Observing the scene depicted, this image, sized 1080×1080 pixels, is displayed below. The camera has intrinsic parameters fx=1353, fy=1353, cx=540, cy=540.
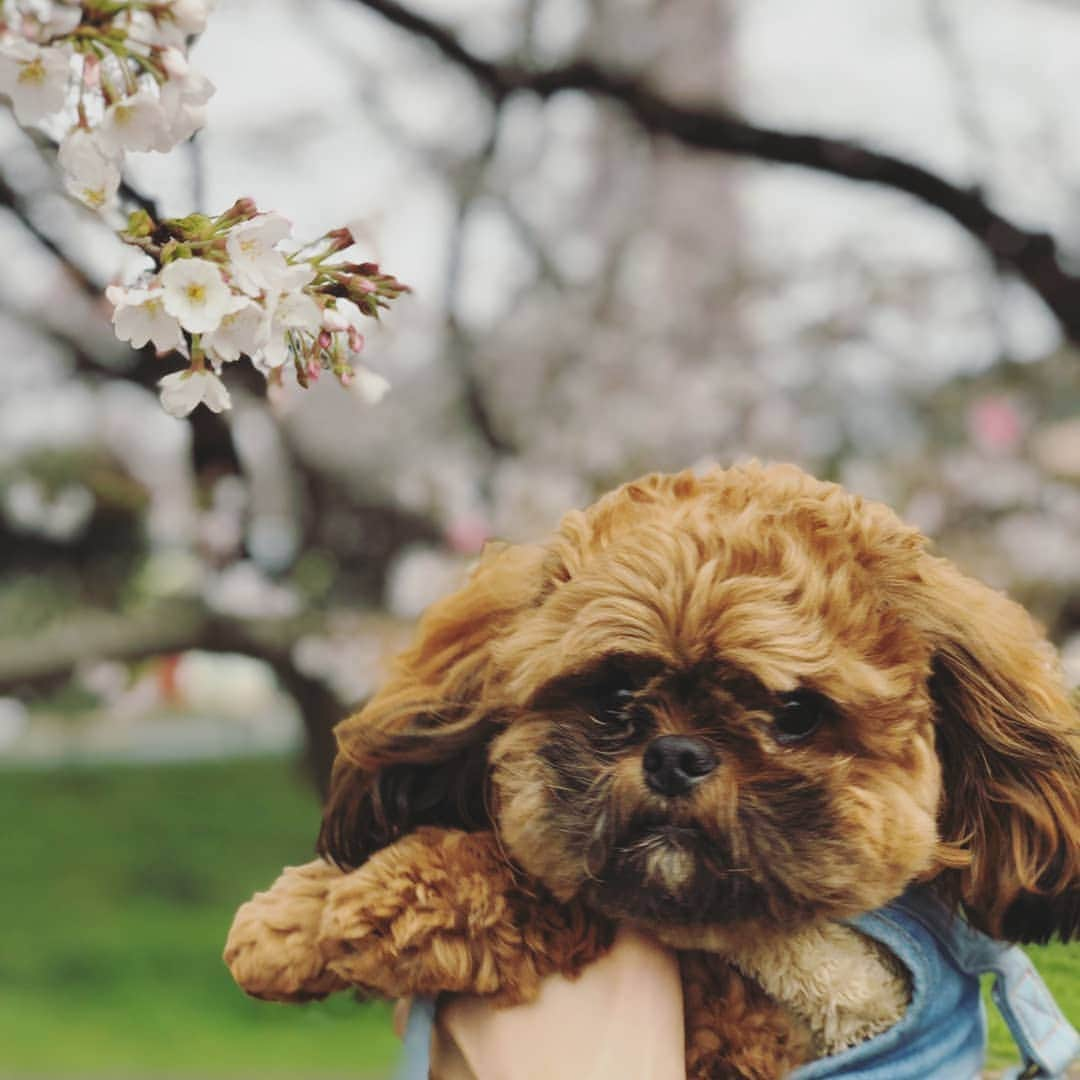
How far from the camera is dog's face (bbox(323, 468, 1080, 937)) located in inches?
49.9

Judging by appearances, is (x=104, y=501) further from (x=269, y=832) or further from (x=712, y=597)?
(x=712, y=597)

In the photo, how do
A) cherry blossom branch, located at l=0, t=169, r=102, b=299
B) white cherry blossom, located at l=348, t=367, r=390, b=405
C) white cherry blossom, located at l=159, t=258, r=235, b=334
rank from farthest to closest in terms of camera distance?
cherry blossom branch, located at l=0, t=169, r=102, b=299, white cherry blossom, located at l=348, t=367, r=390, b=405, white cherry blossom, located at l=159, t=258, r=235, b=334

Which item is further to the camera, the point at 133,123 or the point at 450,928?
the point at 450,928

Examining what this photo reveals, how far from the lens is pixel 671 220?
7.54 metres

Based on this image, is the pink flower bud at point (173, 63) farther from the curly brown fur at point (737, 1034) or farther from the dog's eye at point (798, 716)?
the curly brown fur at point (737, 1034)

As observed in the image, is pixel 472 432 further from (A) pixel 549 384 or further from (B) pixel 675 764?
(B) pixel 675 764

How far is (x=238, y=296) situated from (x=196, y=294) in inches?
A: 1.4

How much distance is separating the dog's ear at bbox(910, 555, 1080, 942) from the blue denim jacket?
4cm

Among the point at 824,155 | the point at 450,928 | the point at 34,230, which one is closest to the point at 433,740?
the point at 450,928

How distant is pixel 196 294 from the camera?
1.09 meters

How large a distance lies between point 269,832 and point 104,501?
2.60 m

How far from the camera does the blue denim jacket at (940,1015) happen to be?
4.45ft

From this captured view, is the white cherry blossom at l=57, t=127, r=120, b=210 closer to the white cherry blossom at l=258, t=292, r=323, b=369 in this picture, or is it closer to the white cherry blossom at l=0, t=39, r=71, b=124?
the white cherry blossom at l=0, t=39, r=71, b=124

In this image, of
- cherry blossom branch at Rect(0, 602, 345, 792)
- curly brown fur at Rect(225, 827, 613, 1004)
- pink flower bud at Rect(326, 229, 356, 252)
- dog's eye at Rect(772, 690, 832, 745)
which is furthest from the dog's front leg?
cherry blossom branch at Rect(0, 602, 345, 792)
